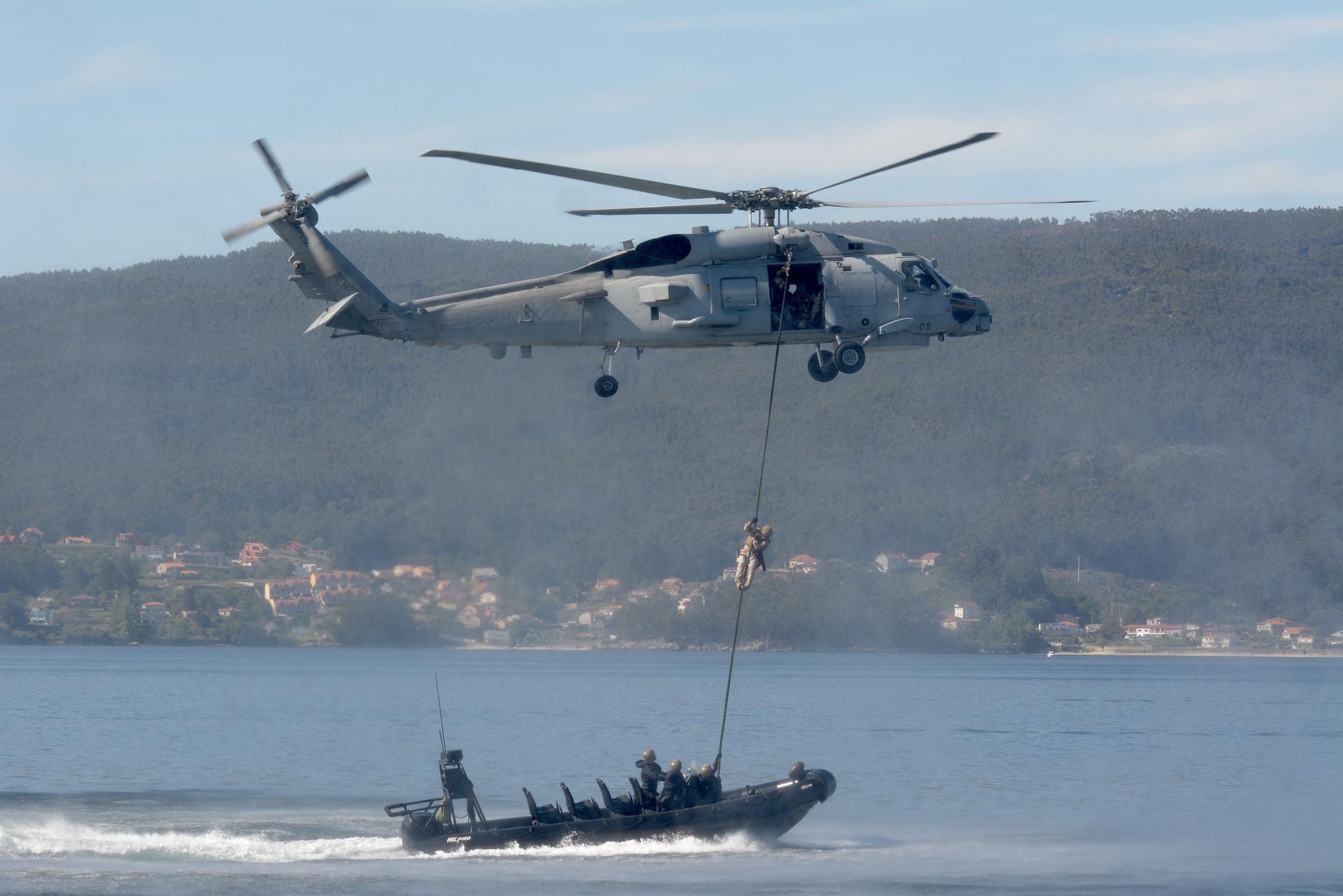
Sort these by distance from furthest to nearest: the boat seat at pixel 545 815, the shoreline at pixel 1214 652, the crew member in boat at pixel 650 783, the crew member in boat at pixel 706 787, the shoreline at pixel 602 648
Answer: the shoreline at pixel 1214 652
the shoreline at pixel 602 648
the crew member in boat at pixel 706 787
the boat seat at pixel 545 815
the crew member in boat at pixel 650 783

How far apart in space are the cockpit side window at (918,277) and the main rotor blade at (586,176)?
133 inches

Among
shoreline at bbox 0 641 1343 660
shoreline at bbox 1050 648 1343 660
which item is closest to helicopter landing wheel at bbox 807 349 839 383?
shoreline at bbox 0 641 1343 660

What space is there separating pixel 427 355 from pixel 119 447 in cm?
3290

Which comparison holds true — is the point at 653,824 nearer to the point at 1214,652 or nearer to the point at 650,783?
the point at 650,783

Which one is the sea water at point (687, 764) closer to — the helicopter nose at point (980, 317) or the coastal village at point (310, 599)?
the coastal village at point (310, 599)

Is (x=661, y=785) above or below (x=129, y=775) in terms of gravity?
above

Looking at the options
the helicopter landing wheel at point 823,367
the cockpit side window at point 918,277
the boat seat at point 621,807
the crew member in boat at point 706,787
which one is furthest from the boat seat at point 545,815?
the cockpit side window at point 918,277

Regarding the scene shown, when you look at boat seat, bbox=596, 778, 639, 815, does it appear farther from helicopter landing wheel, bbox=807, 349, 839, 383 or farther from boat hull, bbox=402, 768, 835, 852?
helicopter landing wheel, bbox=807, 349, 839, 383

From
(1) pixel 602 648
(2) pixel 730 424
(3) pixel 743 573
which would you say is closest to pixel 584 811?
(3) pixel 743 573

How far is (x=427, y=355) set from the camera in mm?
48500

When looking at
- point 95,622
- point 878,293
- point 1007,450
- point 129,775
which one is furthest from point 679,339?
point 1007,450

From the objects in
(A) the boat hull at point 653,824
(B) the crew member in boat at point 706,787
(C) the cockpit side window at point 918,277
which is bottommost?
(A) the boat hull at point 653,824

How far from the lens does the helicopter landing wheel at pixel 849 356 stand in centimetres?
2397

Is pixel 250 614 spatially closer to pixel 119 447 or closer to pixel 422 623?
pixel 422 623
